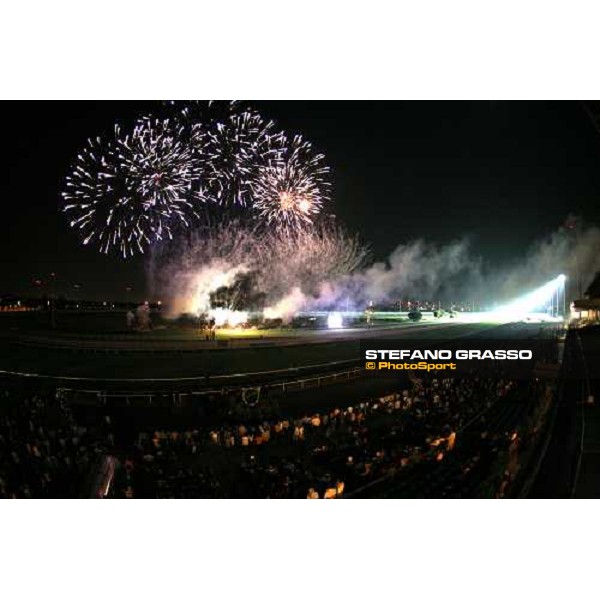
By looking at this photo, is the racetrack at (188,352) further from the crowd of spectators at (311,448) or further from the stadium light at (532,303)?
the crowd of spectators at (311,448)

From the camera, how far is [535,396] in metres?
4.85

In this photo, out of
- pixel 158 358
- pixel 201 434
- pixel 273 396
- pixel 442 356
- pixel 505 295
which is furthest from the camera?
pixel 158 358

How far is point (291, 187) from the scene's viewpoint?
5871mm

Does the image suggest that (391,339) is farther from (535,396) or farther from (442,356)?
(535,396)

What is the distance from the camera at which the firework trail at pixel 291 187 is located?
16.3ft

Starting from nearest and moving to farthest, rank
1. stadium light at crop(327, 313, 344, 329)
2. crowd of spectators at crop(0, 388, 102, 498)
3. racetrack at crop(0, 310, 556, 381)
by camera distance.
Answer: crowd of spectators at crop(0, 388, 102, 498) → racetrack at crop(0, 310, 556, 381) → stadium light at crop(327, 313, 344, 329)

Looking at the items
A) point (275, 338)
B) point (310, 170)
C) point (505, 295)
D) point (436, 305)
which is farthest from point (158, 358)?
point (505, 295)

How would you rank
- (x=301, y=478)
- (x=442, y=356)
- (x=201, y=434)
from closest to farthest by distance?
(x=301, y=478) < (x=442, y=356) < (x=201, y=434)

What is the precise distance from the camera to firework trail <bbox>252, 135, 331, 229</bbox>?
196 inches

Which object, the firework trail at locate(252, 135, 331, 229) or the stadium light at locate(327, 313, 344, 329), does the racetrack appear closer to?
the stadium light at locate(327, 313, 344, 329)

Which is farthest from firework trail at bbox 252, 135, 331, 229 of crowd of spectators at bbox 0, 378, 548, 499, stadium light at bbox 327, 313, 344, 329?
crowd of spectators at bbox 0, 378, 548, 499

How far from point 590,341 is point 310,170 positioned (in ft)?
12.9

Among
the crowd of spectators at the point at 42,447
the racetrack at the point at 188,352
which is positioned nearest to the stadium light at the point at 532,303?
the racetrack at the point at 188,352

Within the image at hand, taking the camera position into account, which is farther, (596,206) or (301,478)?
(596,206)
